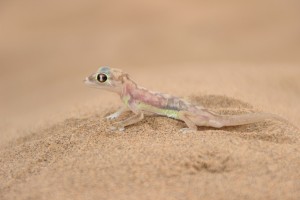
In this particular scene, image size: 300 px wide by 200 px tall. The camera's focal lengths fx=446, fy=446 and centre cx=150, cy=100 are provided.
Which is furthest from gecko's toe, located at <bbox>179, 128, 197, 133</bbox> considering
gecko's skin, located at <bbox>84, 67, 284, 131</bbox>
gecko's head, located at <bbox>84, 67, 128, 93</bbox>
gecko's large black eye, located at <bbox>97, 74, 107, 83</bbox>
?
gecko's large black eye, located at <bbox>97, 74, 107, 83</bbox>

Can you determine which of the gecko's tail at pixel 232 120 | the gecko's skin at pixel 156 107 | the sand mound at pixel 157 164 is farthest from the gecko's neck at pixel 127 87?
the gecko's tail at pixel 232 120

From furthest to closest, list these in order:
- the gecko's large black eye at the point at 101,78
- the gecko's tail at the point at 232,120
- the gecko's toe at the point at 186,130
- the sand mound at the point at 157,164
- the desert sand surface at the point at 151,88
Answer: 1. the gecko's large black eye at the point at 101,78
2. the gecko's tail at the point at 232,120
3. the gecko's toe at the point at 186,130
4. the desert sand surface at the point at 151,88
5. the sand mound at the point at 157,164

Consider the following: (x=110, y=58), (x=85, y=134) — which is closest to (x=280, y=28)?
(x=110, y=58)

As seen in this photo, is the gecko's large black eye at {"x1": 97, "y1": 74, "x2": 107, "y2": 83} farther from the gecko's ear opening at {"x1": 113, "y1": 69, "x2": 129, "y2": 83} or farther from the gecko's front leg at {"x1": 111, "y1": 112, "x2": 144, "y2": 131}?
the gecko's front leg at {"x1": 111, "y1": 112, "x2": 144, "y2": 131}

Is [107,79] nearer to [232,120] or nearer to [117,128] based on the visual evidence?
[117,128]

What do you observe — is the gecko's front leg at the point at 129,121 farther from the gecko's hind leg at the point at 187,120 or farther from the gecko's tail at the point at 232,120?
the gecko's tail at the point at 232,120

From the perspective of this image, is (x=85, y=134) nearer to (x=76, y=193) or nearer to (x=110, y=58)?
(x=76, y=193)

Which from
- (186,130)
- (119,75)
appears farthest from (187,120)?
(119,75)

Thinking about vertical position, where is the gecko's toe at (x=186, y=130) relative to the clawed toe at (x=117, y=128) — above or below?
above
